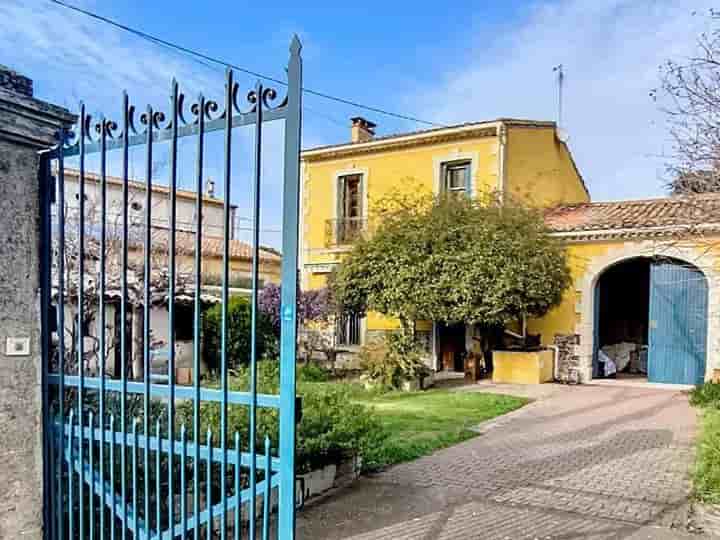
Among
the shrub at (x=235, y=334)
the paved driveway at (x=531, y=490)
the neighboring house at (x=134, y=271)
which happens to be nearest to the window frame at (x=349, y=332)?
the neighboring house at (x=134, y=271)

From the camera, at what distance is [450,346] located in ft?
55.7

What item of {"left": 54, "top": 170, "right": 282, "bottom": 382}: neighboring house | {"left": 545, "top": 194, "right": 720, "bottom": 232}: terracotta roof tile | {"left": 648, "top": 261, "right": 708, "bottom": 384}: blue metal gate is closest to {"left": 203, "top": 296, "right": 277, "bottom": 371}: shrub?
{"left": 54, "top": 170, "right": 282, "bottom": 382}: neighboring house

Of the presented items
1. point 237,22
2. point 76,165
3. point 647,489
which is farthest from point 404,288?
point 76,165

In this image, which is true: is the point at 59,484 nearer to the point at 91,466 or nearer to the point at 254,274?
the point at 91,466

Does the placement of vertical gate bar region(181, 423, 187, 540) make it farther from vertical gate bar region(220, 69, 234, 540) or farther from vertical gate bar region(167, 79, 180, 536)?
vertical gate bar region(220, 69, 234, 540)

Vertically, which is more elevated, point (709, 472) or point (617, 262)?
point (617, 262)

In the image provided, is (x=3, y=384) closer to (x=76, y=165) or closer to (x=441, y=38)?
(x=76, y=165)

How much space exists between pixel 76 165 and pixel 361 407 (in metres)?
3.64

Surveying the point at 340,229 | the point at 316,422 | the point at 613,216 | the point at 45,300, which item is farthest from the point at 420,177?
the point at 45,300

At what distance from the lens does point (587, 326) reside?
14.3 meters

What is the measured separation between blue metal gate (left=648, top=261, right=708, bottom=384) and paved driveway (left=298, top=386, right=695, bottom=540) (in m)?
5.07

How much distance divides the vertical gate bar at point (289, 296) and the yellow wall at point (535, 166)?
14772 millimetres

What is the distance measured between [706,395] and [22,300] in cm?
1133

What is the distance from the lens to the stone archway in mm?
12508
